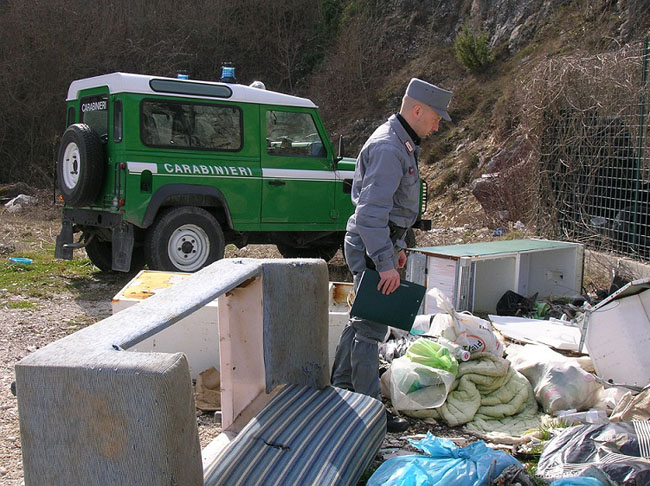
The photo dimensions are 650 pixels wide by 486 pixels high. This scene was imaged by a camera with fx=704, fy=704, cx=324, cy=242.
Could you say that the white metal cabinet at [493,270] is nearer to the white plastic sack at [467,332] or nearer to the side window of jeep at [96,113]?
the white plastic sack at [467,332]

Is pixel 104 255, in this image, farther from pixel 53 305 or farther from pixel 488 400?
pixel 488 400

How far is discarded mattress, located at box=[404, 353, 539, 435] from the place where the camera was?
4.14 m

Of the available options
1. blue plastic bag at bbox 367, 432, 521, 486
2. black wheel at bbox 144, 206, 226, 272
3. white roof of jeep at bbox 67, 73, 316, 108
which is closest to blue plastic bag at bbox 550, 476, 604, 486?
blue plastic bag at bbox 367, 432, 521, 486

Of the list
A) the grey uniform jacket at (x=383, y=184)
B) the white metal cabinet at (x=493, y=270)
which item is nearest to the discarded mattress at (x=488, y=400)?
the grey uniform jacket at (x=383, y=184)

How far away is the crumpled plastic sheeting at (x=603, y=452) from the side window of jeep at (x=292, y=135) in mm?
5964

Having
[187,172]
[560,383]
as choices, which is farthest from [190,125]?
[560,383]

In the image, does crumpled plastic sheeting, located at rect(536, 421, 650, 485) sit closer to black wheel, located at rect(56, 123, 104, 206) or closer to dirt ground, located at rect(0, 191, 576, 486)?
dirt ground, located at rect(0, 191, 576, 486)

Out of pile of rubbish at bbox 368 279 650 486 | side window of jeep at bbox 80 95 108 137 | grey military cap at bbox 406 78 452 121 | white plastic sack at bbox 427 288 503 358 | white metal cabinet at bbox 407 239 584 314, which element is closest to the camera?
pile of rubbish at bbox 368 279 650 486

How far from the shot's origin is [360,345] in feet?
12.7

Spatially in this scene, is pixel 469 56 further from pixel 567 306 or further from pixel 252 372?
pixel 252 372

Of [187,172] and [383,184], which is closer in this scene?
[383,184]

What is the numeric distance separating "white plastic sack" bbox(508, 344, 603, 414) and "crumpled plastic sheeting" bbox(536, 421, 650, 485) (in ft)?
2.57

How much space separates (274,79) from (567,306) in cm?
1753

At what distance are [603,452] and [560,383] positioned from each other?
3.88 ft
